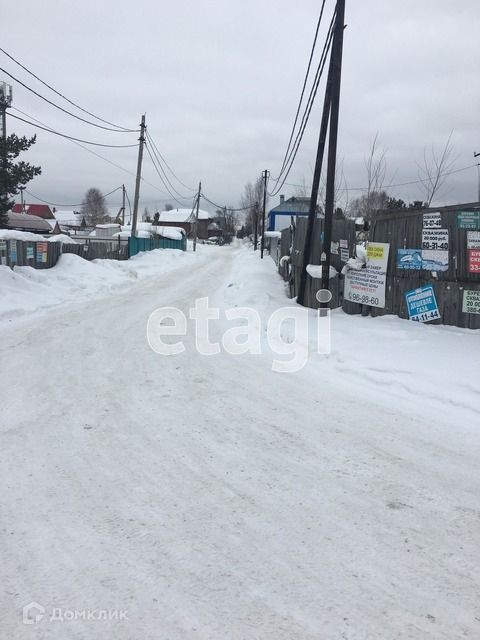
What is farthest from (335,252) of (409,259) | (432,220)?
(432,220)

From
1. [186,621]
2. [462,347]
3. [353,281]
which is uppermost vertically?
[353,281]

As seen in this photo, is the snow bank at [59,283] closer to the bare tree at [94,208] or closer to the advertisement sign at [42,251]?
the advertisement sign at [42,251]

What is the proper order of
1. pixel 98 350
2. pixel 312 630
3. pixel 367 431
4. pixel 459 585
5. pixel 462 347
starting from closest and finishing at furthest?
1. pixel 312 630
2. pixel 459 585
3. pixel 367 431
4. pixel 462 347
5. pixel 98 350

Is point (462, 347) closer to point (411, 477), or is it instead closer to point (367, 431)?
point (367, 431)

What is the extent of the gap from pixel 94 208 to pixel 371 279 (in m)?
120

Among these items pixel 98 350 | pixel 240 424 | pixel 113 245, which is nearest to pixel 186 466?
pixel 240 424

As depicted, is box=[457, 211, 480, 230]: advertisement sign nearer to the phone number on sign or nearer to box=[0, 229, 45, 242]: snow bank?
the phone number on sign

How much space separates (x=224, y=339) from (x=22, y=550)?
6.24m

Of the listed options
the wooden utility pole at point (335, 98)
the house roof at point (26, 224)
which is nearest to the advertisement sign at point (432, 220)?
the wooden utility pole at point (335, 98)

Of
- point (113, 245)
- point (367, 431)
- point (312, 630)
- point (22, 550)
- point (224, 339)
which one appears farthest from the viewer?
point (113, 245)

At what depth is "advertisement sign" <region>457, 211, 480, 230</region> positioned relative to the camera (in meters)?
7.73

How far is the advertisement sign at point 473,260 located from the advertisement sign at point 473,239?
0.07 m

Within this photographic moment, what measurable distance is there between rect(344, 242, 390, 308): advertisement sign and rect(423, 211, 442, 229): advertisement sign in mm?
1002

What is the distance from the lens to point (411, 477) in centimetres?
375
